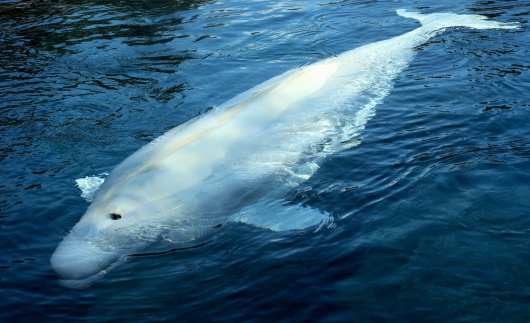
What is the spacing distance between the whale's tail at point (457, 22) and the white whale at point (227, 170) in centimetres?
519

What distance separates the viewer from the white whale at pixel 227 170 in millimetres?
8406

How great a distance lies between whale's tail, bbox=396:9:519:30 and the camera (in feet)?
54.3

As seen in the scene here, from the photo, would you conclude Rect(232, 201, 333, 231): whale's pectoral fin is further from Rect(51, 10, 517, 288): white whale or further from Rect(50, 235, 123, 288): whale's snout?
Rect(50, 235, 123, 288): whale's snout

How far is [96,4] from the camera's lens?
22.6 metres

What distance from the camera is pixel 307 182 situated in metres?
9.85

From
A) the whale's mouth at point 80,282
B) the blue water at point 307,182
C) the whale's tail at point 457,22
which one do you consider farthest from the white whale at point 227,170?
the whale's tail at point 457,22

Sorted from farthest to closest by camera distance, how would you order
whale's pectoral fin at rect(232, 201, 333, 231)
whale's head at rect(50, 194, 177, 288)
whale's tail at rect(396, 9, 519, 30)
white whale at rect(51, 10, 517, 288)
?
whale's tail at rect(396, 9, 519, 30), whale's pectoral fin at rect(232, 201, 333, 231), white whale at rect(51, 10, 517, 288), whale's head at rect(50, 194, 177, 288)

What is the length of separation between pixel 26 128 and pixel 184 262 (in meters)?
6.13

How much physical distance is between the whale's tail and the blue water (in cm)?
51

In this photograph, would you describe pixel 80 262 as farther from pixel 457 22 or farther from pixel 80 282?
pixel 457 22

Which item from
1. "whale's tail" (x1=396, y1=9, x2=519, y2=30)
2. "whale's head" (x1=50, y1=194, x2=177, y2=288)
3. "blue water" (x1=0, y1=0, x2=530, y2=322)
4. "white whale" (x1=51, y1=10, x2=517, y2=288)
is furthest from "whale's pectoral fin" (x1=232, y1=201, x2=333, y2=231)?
"whale's tail" (x1=396, y1=9, x2=519, y2=30)

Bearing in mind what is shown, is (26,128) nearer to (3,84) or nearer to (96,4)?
(3,84)

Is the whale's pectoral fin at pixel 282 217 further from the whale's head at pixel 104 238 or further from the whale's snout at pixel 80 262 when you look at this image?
the whale's snout at pixel 80 262

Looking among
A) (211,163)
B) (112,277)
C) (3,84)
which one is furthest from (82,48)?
(112,277)
